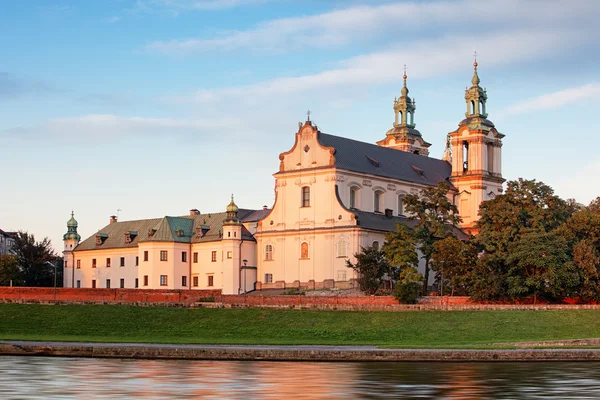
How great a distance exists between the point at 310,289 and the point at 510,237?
2006 centimetres

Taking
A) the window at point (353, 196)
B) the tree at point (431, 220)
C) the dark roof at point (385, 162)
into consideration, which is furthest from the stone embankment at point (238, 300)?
the dark roof at point (385, 162)

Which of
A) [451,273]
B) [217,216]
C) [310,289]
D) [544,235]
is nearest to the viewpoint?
[544,235]

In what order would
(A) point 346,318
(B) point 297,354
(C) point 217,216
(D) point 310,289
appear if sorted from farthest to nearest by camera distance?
(C) point 217,216 → (D) point 310,289 → (A) point 346,318 → (B) point 297,354

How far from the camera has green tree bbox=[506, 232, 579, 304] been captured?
72750 millimetres

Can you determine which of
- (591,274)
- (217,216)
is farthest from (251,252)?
(591,274)

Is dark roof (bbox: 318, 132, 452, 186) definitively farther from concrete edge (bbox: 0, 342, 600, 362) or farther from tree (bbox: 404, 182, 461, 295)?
concrete edge (bbox: 0, 342, 600, 362)

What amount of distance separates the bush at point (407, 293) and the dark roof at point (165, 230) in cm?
2745

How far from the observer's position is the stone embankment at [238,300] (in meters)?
70.2

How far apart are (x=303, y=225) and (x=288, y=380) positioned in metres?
64.1

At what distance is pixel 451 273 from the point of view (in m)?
79.1

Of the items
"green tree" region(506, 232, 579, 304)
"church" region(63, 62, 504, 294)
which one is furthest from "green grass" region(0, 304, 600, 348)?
"church" region(63, 62, 504, 294)

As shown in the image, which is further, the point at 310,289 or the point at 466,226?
the point at 466,226

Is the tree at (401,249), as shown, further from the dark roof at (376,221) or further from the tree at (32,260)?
the tree at (32,260)

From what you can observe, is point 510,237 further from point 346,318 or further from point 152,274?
point 152,274
